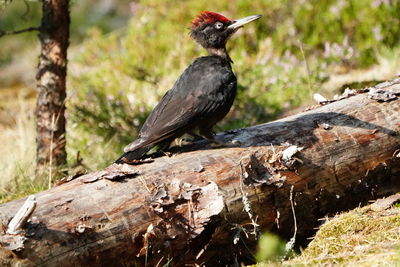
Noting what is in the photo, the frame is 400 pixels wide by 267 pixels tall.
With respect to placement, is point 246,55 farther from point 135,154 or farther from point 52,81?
point 135,154

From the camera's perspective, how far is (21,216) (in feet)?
9.31

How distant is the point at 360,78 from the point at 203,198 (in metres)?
5.01

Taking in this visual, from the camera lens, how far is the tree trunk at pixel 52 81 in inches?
207

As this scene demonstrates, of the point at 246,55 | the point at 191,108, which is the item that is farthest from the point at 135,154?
the point at 246,55

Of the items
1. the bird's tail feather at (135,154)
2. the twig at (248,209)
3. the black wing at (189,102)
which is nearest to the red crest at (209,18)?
the black wing at (189,102)

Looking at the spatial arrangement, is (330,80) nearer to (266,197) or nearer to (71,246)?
(266,197)

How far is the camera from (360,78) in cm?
778

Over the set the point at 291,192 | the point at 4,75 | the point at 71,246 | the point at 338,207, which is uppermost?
the point at 4,75

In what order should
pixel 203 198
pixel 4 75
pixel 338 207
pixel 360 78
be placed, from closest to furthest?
pixel 203 198
pixel 338 207
pixel 360 78
pixel 4 75

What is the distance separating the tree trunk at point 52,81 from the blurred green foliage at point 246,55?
3.64ft

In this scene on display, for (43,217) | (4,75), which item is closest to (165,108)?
(43,217)

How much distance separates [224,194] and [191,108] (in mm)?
782

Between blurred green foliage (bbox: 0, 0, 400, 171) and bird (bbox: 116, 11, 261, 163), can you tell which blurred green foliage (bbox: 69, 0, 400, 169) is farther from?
bird (bbox: 116, 11, 261, 163)

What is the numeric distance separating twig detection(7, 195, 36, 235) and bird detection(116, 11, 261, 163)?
2.96 feet
